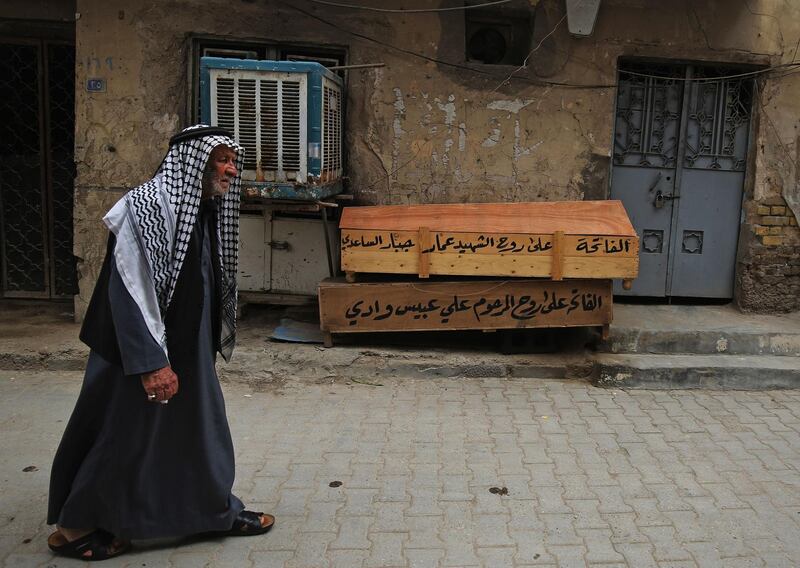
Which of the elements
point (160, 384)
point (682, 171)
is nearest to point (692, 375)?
point (682, 171)

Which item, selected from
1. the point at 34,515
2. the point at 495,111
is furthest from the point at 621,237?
the point at 34,515

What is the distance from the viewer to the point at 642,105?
579 cm

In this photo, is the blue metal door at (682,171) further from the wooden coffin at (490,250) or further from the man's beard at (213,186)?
the man's beard at (213,186)

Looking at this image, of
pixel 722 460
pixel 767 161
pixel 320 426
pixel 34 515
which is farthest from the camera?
pixel 767 161

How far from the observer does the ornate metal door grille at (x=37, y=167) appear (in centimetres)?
606

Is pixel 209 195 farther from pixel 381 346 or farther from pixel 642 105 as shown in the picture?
pixel 642 105

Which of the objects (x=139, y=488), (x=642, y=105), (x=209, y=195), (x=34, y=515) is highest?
(x=642, y=105)

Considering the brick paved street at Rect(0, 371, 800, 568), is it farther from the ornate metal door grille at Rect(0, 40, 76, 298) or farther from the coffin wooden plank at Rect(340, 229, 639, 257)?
the ornate metal door grille at Rect(0, 40, 76, 298)

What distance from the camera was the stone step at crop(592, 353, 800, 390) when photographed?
15.9 feet

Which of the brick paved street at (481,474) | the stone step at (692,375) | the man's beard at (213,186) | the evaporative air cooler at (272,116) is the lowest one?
the brick paved street at (481,474)

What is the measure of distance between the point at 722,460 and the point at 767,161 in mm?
3070

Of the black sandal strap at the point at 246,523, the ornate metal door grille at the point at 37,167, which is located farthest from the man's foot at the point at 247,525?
the ornate metal door grille at the point at 37,167

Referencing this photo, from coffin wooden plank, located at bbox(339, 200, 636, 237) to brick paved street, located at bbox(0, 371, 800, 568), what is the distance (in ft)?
3.57

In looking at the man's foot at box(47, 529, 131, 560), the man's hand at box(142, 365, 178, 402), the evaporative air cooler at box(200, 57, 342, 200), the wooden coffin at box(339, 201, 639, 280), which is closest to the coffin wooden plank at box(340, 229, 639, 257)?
the wooden coffin at box(339, 201, 639, 280)
